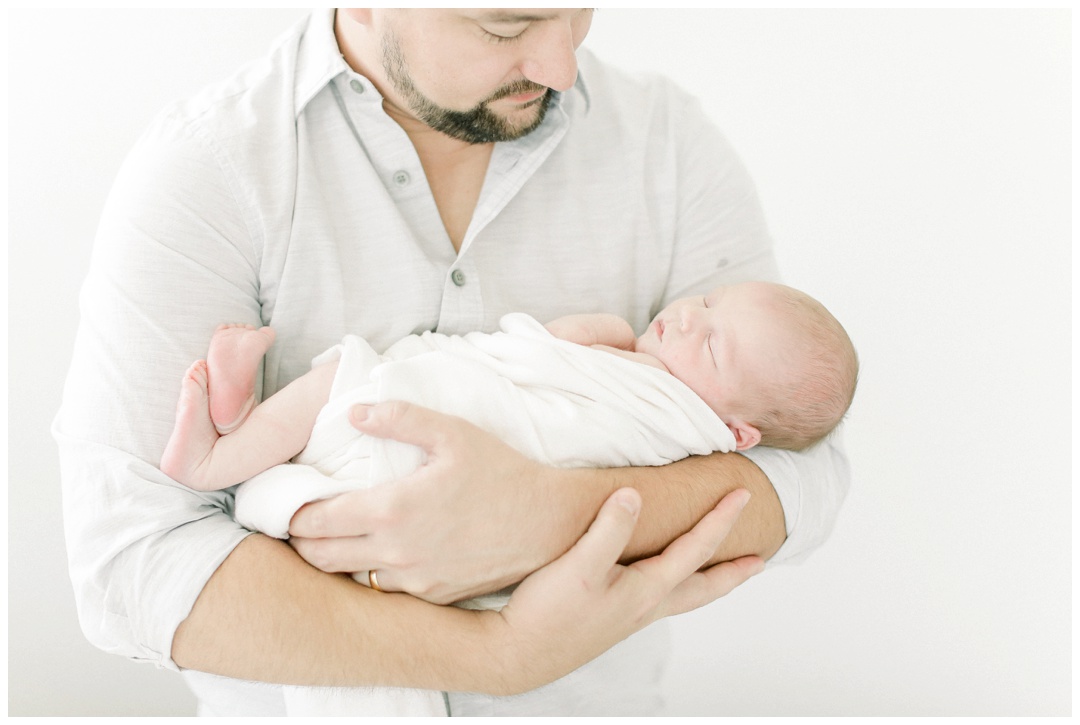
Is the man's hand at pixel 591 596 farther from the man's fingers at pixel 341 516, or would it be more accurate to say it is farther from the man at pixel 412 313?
the man's fingers at pixel 341 516

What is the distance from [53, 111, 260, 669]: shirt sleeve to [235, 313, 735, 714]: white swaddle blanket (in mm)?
132

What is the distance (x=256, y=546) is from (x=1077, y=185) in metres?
2.18

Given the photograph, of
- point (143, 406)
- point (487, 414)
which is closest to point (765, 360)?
point (487, 414)

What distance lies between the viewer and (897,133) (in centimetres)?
226

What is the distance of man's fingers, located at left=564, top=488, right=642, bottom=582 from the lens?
47.6 inches

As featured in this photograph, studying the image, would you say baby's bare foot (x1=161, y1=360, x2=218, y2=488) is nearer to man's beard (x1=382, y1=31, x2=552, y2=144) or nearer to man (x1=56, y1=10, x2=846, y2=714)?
man (x1=56, y1=10, x2=846, y2=714)

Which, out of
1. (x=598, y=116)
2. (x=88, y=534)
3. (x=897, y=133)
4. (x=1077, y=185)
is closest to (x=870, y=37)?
(x=897, y=133)

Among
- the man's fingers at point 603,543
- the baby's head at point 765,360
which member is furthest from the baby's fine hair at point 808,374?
the man's fingers at point 603,543

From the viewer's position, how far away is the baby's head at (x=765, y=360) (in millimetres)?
1456

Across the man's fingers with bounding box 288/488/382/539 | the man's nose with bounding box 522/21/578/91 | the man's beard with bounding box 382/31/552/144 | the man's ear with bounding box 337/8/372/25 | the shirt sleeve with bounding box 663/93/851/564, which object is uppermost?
the man's ear with bounding box 337/8/372/25

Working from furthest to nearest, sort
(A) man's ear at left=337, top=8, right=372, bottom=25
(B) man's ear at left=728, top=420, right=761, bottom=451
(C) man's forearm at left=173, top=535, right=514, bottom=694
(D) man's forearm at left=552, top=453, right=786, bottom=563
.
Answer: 1. (B) man's ear at left=728, top=420, right=761, bottom=451
2. (A) man's ear at left=337, top=8, right=372, bottom=25
3. (D) man's forearm at left=552, top=453, right=786, bottom=563
4. (C) man's forearm at left=173, top=535, right=514, bottom=694

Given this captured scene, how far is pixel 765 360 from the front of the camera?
1457mm

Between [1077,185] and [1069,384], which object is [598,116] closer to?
[1077,185]

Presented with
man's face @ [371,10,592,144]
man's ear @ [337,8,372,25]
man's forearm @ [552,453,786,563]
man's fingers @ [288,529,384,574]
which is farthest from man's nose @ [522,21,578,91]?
man's fingers @ [288,529,384,574]
